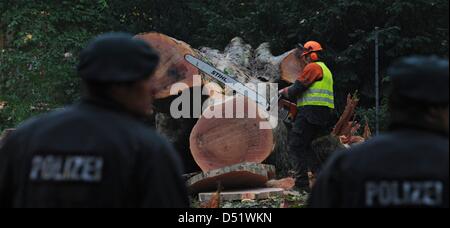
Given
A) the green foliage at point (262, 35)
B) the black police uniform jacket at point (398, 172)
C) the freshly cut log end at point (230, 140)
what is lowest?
the black police uniform jacket at point (398, 172)

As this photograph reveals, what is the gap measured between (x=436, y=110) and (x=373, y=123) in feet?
32.5

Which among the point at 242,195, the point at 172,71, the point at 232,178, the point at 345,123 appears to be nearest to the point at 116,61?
the point at 242,195

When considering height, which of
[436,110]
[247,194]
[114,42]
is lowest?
[247,194]

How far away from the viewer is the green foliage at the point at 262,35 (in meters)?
13.1

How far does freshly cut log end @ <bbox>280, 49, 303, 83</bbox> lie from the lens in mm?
11727

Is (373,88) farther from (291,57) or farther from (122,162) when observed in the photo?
(122,162)

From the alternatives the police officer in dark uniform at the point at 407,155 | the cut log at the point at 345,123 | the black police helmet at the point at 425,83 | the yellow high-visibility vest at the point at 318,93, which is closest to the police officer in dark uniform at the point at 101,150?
the police officer in dark uniform at the point at 407,155

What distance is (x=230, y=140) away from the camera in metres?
9.05

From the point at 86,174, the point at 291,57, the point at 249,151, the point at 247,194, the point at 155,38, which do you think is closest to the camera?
the point at 86,174

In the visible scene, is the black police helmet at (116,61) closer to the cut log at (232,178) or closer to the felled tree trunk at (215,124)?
the cut log at (232,178)

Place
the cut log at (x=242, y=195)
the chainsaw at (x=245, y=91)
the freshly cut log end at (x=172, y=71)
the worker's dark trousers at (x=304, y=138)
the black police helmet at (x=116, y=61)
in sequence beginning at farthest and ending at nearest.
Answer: the freshly cut log end at (x=172, y=71), the chainsaw at (x=245, y=91), the worker's dark trousers at (x=304, y=138), the cut log at (x=242, y=195), the black police helmet at (x=116, y=61)

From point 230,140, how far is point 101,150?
647cm
